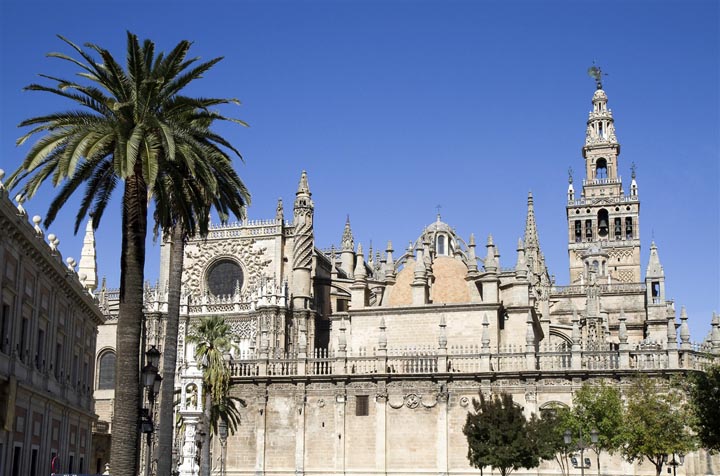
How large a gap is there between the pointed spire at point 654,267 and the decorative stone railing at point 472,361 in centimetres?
2387

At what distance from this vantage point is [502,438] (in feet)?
117

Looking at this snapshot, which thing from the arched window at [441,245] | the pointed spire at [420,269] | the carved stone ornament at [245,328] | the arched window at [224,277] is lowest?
the carved stone ornament at [245,328]

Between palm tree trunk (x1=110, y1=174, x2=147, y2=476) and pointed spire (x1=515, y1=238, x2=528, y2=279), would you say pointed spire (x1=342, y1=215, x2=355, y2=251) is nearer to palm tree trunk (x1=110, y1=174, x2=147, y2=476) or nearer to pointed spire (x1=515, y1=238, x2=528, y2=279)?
pointed spire (x1=515, y1=238, x2=528, y2=279)

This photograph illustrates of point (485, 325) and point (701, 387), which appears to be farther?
point (485, 325)

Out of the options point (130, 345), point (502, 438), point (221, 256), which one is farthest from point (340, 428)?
point (130, 345)

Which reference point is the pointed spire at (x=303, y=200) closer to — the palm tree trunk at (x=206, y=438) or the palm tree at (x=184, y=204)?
the palm tree trunk at (x=206, y=438)

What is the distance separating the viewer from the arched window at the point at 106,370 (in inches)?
2267

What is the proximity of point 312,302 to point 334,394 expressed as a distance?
38.0 ft

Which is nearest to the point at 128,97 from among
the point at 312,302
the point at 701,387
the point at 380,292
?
the point at 701,387

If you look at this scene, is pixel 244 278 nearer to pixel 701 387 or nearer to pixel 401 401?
pixel 401 401

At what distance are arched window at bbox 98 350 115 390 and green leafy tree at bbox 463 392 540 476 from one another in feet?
96.8

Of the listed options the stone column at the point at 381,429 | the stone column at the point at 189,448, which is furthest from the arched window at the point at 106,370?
the stone column at the point at 189,448

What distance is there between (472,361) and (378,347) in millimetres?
5036

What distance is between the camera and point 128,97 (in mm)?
19719
